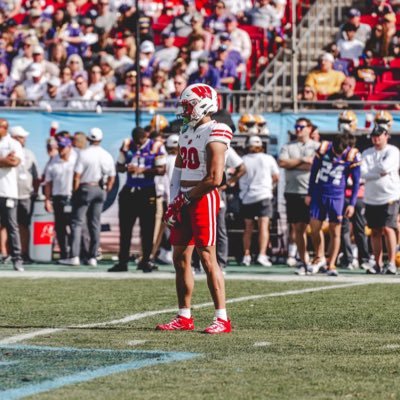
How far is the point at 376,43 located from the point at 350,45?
0.47m

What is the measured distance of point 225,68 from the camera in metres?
21.5

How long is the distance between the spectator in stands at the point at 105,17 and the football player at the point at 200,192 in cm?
1582

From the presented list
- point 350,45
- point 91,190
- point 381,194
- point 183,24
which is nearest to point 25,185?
point 91,190

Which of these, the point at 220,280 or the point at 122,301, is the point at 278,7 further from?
the point at 220,280

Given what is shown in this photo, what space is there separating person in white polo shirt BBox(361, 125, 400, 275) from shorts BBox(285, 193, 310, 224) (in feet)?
2.99

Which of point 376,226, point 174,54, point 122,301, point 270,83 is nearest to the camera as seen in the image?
point 122,301

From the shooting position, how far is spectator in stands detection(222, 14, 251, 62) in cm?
2258

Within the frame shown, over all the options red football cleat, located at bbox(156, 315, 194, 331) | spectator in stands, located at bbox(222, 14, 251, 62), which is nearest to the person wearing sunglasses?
spectator in stands, located at bbox(222, 14, 251, 62)

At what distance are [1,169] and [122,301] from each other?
504cm

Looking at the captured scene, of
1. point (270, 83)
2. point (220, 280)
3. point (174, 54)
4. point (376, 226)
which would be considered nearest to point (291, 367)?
point (220, 280)

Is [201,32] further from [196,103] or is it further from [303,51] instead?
[196,103]

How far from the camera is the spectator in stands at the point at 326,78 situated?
20.7 meters

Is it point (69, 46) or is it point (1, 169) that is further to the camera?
point (69, 46)

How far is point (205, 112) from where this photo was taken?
9.12 metres
